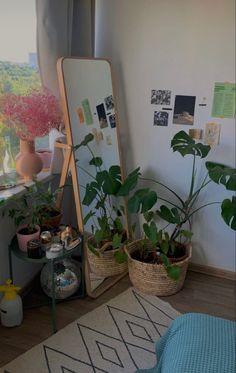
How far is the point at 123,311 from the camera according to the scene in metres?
2.21

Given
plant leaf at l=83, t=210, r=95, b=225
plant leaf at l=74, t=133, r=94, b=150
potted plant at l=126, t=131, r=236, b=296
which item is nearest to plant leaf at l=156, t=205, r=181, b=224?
potted plant at l=126, t=131, r=236, b=296

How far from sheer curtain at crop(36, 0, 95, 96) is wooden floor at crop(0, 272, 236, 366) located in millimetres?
1356

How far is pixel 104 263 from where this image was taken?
2.50 meters

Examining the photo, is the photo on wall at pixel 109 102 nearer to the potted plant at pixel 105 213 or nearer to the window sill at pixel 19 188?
the potted plant at pixel 105 213

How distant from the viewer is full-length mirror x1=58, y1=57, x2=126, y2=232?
217cm

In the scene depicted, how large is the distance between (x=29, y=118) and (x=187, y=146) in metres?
0.95

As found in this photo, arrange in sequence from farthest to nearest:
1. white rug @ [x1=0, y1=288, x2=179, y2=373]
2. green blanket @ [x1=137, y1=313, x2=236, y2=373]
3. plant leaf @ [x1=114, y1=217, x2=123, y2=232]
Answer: plant leaf @ [x1=114, y1=217, x2=123, y2=232]
white rug @ [x1=0, y1=288, x2=179, y2=373]
green blanket @ [x1=137, y1=313, x2=236, y2=373]

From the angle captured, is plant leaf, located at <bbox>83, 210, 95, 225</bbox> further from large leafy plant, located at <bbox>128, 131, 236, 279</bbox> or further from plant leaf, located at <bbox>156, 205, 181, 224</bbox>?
plant leaf, located at <bbox>156, 205, 181, 224</bbox>

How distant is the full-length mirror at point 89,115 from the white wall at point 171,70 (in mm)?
163

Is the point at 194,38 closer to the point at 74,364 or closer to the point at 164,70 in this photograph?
the point at 164,70

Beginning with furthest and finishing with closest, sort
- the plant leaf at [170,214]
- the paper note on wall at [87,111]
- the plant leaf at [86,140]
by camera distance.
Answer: the plant leaf at [170,214] → the paper note on wall at [87,111] → the plant leaf at [86,140]

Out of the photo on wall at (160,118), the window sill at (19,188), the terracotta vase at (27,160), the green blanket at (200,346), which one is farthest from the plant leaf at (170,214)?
the green blanket at (200,346)

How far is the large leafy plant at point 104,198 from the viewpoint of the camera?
230 cm

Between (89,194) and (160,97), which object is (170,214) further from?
(160,97)
